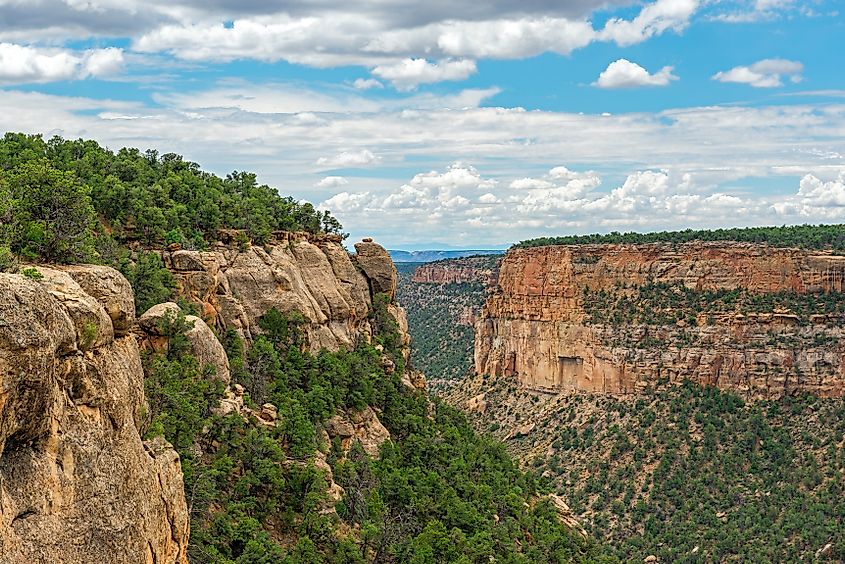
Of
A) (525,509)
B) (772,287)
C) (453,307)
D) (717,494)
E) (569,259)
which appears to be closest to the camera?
(525,509)

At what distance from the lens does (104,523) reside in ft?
58.0

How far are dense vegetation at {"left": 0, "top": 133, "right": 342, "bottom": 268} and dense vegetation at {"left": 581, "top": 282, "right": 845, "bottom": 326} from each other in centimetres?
6179

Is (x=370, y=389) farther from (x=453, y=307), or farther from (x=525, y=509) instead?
(x=453, y=307)

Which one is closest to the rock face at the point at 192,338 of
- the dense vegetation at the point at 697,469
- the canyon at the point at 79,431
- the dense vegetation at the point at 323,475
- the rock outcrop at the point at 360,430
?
the canyon at the point at 79,431

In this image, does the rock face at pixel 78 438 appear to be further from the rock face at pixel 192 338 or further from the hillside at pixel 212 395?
the rock face at pixel 192 338

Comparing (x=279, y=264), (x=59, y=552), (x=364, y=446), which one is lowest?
(x=364, y=446)

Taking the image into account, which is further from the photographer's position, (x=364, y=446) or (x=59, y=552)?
(x=364, y=446)

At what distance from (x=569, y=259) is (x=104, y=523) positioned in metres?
104

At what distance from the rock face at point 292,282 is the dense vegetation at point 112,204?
1.41 metres

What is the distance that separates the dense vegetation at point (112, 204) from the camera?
26.0 m

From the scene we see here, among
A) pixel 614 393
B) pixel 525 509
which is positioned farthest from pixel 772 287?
pixel 525 509

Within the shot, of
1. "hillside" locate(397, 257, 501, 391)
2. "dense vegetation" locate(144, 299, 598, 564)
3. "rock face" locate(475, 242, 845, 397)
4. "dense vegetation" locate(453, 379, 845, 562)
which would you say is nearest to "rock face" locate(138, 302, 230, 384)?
"dense vegetation" locate(144, 299, 598, 564)

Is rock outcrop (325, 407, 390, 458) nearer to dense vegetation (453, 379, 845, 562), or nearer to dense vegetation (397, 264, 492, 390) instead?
dense vegetation (453, 379, 845, 562)

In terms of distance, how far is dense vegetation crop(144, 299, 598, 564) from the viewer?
94.8ft
